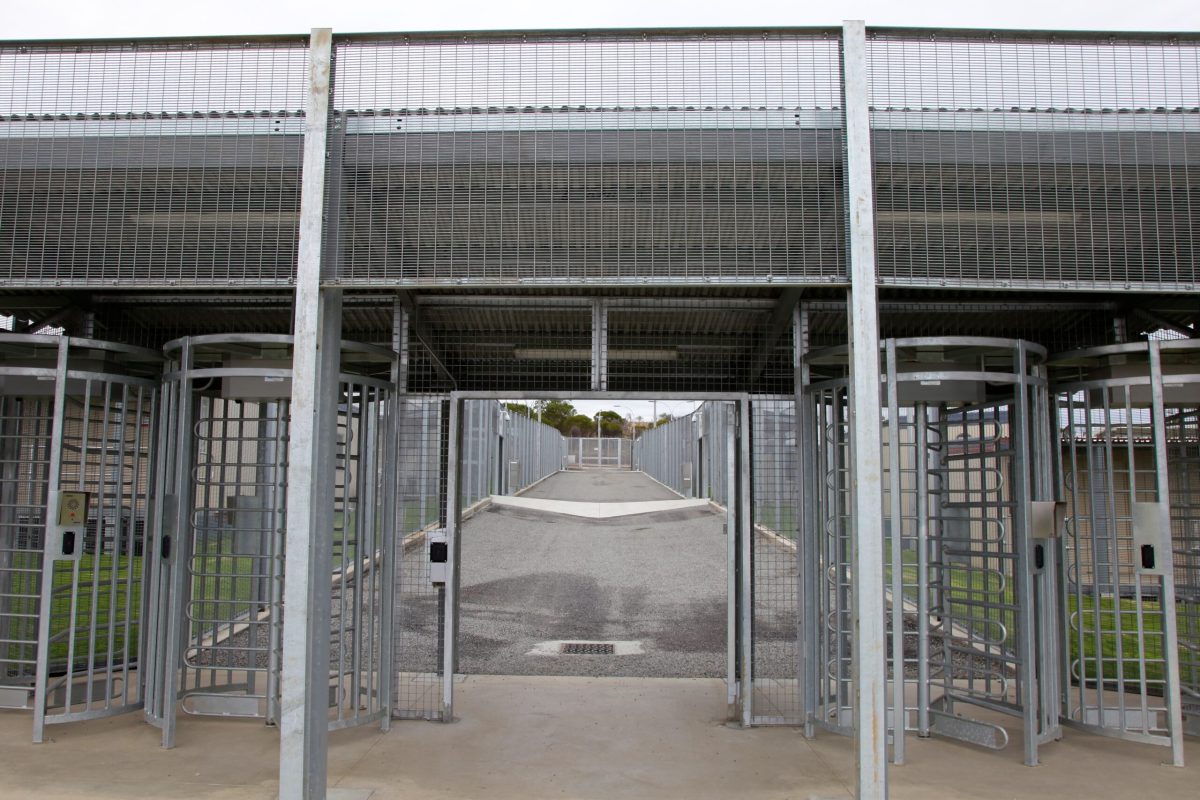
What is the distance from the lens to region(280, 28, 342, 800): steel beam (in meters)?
4.31

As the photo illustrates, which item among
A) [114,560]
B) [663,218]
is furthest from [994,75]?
[114,560]

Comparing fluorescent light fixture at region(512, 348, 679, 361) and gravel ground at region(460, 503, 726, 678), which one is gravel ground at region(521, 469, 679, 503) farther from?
fluorescent light fixture at region(512, 348, 679, 361)

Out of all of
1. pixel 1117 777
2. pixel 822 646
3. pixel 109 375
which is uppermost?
pixel 109 375

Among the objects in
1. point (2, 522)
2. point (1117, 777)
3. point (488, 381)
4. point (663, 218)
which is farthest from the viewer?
point (488, 381)

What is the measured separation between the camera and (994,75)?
471 centimetres

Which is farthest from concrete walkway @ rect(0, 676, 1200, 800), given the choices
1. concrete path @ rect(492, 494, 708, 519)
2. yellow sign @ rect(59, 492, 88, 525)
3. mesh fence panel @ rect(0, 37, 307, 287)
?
concrete path @ rect(492, 494, 708, 519)

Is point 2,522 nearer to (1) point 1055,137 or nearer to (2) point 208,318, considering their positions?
(2) point 208,318

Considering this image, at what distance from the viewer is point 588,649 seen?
9.61 meters

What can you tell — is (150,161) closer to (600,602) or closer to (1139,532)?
(1139,532)

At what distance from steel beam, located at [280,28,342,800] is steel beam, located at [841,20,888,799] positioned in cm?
279

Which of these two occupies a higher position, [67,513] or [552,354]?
[552,354]

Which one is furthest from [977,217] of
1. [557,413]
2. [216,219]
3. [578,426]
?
[578,426]

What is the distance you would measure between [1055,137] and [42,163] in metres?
5.76

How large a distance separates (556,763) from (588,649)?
3933mm
